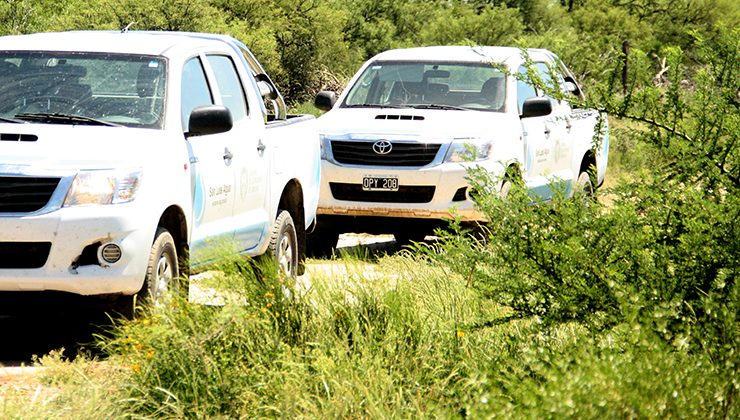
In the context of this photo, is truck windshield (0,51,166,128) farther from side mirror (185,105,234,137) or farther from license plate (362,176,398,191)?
license plate (362,176,398,191)

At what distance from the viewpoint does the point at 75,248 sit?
7.88m

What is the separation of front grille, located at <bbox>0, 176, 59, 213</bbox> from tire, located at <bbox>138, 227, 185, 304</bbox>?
653 mm

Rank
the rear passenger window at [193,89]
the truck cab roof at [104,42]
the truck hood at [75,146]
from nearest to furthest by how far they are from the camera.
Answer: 1. the truck hood at [75,146]
2. the rear passenger window at [193,89]
3. the truck cab roof at [104,42]

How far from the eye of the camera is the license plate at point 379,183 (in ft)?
42.2

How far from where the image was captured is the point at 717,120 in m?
6.54

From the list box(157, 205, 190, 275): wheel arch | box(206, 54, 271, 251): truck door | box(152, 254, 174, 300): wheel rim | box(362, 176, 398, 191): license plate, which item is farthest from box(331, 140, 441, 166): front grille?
box(152, 254, 174, 300): wheel rim

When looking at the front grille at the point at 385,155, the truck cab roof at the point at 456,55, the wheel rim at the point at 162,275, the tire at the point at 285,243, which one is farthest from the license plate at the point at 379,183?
the wheel rim at the point at 162,275

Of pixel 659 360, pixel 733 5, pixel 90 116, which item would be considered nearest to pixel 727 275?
pixel 659 360

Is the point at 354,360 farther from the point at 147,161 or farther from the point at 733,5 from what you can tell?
the point at 733,5

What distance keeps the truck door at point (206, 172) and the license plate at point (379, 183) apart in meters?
3.36

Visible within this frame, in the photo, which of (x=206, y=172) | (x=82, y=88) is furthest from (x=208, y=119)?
(x=82, y=88)

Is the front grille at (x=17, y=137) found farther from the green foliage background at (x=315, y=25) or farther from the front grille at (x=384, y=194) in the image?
the green foliage background at (x=315, y=25)

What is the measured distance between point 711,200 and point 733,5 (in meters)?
49.7

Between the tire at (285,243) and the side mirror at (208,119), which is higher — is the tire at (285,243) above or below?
below
